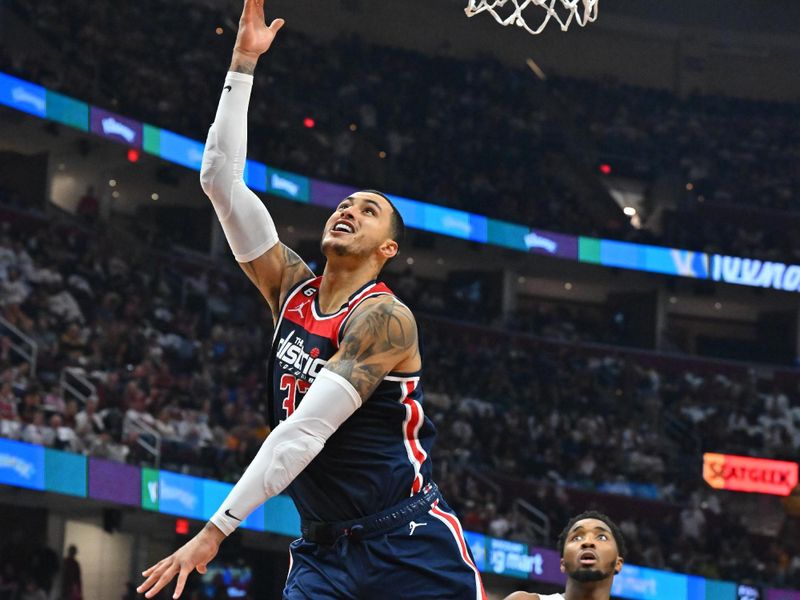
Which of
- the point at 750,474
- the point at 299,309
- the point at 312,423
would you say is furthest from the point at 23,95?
the point at 312,423

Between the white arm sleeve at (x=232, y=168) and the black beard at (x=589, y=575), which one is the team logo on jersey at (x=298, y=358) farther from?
the black beard at (x=589, y=575)

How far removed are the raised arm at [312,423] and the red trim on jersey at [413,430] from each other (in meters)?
0.11

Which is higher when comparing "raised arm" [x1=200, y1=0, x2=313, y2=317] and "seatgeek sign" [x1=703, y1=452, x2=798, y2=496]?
"raised arm" [x1=200, y1=0, x2=313, y2=317]

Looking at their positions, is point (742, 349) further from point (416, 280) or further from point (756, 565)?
point (756, 565)

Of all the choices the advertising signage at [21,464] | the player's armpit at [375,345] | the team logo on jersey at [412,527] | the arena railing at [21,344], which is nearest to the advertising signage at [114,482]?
the advertising signage at [21,464]

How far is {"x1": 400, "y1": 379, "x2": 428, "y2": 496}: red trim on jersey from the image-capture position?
4711mm

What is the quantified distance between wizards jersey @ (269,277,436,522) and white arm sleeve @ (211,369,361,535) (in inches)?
9.8

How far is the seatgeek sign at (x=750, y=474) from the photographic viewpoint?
26750 mm

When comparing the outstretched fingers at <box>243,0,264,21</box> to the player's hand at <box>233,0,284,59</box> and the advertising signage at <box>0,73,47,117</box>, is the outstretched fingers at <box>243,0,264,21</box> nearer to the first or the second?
the player's hand at <box>233,0,284,59</box>

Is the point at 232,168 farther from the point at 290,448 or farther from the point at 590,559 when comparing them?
the point at 590,559

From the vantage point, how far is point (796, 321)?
33094mm

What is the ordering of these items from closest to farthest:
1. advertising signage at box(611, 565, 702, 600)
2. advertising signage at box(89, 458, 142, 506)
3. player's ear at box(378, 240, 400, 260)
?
player's ear at box(378, 240, 400, 260), advertising signage at box(89, 458, 142, 506), advertising signage at box(611, 565, 702, 600)

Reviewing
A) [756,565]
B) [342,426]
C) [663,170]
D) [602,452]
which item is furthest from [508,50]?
[342,426]

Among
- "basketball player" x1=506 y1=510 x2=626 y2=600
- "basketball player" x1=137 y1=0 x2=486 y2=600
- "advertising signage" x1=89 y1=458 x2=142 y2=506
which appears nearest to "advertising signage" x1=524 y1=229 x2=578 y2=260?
"advertising signage" x1=89 y1=458 x2=142 y2=506
